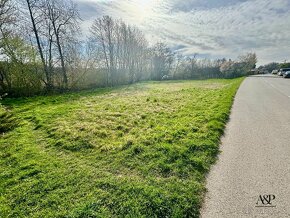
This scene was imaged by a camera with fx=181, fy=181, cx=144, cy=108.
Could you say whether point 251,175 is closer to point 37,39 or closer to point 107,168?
point 107,168

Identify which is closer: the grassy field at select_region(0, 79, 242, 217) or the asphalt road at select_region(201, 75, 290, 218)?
the asphalt road at select_region(201, 75, 290, 218)

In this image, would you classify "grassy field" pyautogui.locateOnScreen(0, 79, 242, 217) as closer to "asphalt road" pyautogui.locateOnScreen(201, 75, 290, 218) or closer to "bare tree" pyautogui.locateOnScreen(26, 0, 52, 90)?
"asphalt road" pyautogui.locateOnScreen(201, 75, 290, 218)

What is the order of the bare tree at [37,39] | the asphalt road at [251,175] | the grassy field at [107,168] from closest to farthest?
1. the asphalt road at [251,175]
2. the grassy field at [107,168]
3. the bare tree at [37,39]

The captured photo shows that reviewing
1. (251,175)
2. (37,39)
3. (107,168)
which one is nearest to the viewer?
(251,175)

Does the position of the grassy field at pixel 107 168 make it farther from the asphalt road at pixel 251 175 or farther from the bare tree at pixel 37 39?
the bare tree at pixel 37 39

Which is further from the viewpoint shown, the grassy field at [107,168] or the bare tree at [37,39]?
the bare tree at [37,39]


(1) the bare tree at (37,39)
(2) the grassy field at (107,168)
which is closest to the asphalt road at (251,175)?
(2) the grassy field at (107,168)

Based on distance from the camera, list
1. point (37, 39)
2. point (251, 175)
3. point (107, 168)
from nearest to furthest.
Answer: point (251, 175) → point (107, 168) → point (37, 39)

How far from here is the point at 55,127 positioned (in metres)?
7.02

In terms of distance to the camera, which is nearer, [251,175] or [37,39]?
[251,175]

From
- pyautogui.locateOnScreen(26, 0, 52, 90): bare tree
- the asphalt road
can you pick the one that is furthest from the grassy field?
pyautogui.locateOnScreen(26, 0, 52, 90): bare tree

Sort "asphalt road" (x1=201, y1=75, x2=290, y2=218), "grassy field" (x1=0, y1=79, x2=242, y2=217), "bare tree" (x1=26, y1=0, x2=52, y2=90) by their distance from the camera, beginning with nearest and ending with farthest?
"asphalt road" (x1=201, y1=75, x2=290, y2=218), "grassy field" (x1=0, y1=79, x2=242, y2=217), "bare tree" (x1=26, y1=0, x2=52, y2=90)

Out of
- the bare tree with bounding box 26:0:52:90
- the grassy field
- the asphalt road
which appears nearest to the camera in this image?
the asphalt road

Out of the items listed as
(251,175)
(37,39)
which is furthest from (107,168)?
(37,39)
